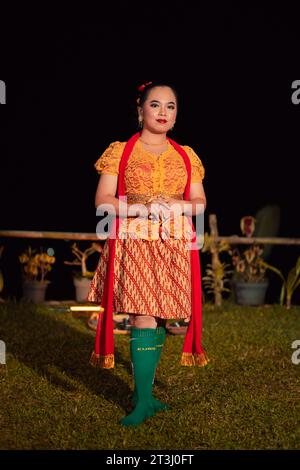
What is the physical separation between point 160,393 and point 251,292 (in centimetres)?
396

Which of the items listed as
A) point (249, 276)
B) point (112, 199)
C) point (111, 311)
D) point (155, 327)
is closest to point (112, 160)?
point (112, 199)

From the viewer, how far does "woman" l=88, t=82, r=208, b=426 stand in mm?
3293

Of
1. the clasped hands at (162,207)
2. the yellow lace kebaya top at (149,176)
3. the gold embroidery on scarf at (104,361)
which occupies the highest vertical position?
the yellow lace kebaya top at (149,176)

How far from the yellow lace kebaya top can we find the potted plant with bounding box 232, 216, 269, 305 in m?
4.55

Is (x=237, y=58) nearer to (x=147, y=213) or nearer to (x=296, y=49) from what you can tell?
(x=296, y=49)

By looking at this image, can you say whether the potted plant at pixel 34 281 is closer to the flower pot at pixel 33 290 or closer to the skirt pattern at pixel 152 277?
the flower pot at pixel 33 290

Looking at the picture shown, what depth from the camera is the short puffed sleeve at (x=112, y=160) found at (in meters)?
3.34

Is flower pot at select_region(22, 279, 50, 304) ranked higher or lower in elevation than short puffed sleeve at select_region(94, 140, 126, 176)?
lower

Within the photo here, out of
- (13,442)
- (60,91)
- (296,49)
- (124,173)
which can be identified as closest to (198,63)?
(296,49)

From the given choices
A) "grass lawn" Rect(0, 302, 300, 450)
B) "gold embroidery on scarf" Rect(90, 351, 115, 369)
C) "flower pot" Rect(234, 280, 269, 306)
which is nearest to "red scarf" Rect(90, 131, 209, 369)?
"gold embroidery on scarf" Rect(90, 351, 115, 369)

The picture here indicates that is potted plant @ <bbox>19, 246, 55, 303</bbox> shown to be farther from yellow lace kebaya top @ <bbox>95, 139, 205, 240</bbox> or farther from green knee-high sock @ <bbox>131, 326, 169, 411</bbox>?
yellow lace kebaya top @ <bbox>95, 139, 205, 240</bbox>

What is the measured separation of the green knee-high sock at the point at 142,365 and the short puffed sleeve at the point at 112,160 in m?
0.76

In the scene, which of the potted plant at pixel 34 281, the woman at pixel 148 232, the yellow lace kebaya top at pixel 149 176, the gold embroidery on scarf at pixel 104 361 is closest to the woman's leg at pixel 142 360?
the woman at pixel 148 232

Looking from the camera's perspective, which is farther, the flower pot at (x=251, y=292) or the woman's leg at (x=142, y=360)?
the flower pot at (x=251, y=292)
